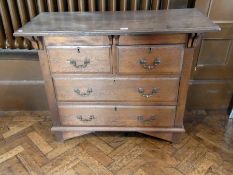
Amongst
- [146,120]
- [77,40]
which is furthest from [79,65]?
[146,120]

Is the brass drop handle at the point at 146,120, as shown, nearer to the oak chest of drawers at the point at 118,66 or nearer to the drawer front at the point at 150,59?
the oak chest of drawers at the point at 118,66

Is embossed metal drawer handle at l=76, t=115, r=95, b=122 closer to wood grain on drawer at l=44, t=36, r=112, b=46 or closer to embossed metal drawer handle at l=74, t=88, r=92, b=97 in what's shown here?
embossed metal drawer handle at l=74, t=88, r=92, b=97

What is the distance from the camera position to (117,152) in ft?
4.66

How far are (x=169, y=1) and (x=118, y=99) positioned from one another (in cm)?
70

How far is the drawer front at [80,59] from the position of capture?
3.72 feet

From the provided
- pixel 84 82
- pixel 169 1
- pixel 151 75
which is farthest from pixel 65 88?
pixel 169 1

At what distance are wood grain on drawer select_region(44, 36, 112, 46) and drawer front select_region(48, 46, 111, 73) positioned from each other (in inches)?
0.9

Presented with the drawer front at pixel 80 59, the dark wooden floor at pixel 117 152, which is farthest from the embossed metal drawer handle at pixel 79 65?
the dark wooden floor at pixel 117 152

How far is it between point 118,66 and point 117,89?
0.49 feet

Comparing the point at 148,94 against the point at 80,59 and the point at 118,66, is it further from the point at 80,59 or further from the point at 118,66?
the point at 80,59

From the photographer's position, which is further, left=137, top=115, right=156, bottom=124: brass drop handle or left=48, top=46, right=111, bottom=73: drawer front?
left=137, top=115, right=156, bottom=124: brass drop handle

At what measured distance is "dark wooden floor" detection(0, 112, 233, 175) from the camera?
1308 mm

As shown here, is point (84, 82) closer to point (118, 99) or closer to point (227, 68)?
point (118, 99)

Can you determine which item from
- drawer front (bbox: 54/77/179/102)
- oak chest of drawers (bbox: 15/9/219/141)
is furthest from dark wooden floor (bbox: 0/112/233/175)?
drawer front (bbox: 54/77/179/102)
